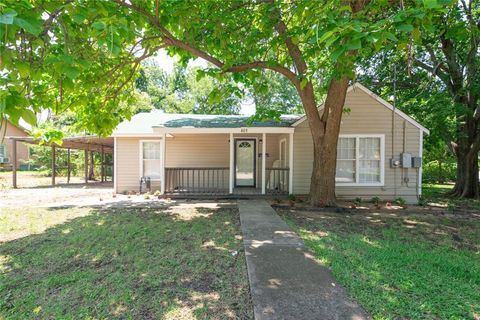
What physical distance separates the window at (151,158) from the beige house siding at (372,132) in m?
5.87

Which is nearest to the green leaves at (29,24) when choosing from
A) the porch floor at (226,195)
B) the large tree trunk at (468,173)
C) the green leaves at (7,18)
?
the green leaves at (7,18)

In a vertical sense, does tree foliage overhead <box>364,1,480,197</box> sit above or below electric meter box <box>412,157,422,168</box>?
above

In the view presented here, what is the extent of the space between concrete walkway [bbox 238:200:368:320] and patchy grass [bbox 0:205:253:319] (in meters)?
0.20

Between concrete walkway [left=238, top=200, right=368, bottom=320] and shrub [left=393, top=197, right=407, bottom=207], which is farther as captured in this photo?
shrub [left=393, top=197, right=407, bottom=207]

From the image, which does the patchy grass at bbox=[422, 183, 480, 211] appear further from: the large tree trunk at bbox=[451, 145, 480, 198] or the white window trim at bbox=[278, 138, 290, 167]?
the white window trim at bbox=[278, 138, 290, 167]

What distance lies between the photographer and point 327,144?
26.7 feet

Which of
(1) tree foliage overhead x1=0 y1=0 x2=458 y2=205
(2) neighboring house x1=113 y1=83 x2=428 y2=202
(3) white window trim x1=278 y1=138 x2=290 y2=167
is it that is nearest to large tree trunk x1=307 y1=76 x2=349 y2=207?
(1) tree foliage overhead x1=0 y1=0 x2=458 y2=205

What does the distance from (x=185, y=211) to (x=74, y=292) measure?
467 centimetres

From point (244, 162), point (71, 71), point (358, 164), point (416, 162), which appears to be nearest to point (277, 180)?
point (244, 162)

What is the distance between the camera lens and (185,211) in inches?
314

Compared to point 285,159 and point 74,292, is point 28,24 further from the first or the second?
point 285,159

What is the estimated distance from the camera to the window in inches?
473

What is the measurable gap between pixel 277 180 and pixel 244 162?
5.20 feet

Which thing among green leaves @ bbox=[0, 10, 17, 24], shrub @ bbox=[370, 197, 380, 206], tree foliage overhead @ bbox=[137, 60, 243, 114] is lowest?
shrub @ bbox=[370, 197, 380, 206]
